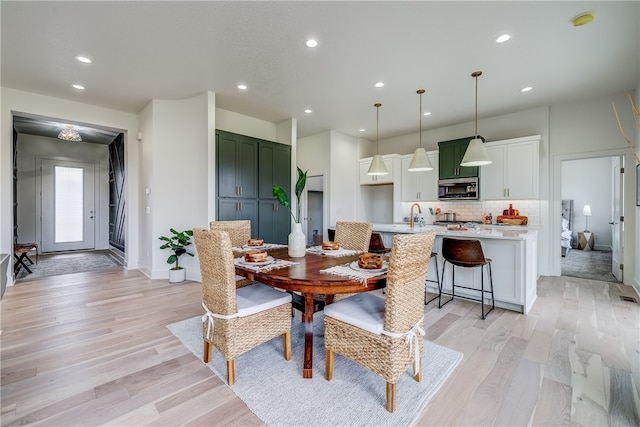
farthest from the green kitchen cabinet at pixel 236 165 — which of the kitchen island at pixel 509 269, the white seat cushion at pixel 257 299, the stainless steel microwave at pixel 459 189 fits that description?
the stainless steel microwave at pixel 459 189

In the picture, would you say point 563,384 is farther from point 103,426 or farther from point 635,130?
point 635,130

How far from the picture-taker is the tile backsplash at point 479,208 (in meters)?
4.76

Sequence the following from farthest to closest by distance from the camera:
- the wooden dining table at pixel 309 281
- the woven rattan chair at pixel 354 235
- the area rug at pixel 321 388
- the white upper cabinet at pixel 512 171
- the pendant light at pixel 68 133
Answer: the pendant light at pixel 68 133
the white upper cabinet at pixel 512 171
the woven rattan chair at pixel 354 235
the wooden dining table at pixel 309 281
the area rug at pixel 321 388

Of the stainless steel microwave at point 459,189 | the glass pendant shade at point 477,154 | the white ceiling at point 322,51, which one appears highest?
the white ceiling at point 322,51

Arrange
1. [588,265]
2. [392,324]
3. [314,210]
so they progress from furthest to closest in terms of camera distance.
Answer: [314,210] < [588,265] < [392,324]

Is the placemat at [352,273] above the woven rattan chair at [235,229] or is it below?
below

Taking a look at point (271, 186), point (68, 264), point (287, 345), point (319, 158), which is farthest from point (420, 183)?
point (68, 264)

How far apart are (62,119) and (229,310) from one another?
4726 millimetres

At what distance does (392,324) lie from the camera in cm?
155

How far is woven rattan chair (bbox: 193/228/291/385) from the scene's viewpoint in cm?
176

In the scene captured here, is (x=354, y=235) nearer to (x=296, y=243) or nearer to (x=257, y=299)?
(x=296, y=243)

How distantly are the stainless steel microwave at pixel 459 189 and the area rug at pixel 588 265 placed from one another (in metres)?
1.98

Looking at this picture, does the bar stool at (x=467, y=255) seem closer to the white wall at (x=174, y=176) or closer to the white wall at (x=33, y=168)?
the white wall at (x=174, y=176)

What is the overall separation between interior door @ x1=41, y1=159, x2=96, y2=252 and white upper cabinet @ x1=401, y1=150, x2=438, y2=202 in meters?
7.87
